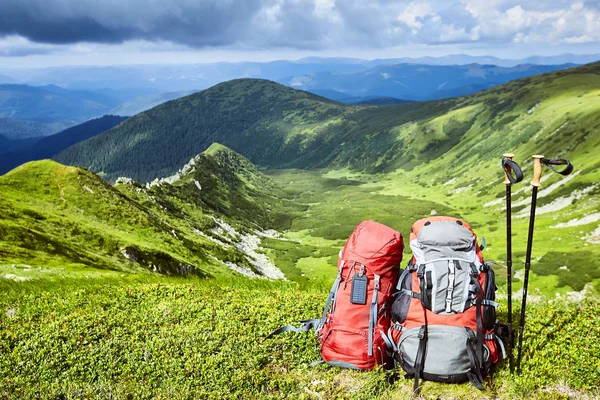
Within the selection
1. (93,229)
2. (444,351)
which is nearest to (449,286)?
(444,351)

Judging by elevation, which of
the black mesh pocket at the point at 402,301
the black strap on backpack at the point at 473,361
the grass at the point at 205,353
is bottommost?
the grass at the point at 205,353

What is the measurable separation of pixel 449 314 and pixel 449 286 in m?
0.63

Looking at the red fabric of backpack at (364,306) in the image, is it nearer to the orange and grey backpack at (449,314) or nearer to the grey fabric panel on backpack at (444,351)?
the orange and grey backpack at (449,314)

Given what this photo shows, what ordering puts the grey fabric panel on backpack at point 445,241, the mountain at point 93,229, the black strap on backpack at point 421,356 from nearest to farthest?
the black strap on backpack at point 421,356 < the grey fabric panel on backpack at point 445,241 < the mountain at point 93,229

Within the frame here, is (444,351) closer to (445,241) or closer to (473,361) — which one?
(473,361)

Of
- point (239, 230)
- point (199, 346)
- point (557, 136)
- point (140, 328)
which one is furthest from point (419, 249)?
point (557, 136)

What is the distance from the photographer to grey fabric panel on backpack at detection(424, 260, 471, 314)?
816 centimetres

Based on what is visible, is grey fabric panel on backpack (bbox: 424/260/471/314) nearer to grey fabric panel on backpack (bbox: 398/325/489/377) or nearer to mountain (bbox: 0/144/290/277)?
grey fabric panel on backpack (bbox: 398/325/489/377)

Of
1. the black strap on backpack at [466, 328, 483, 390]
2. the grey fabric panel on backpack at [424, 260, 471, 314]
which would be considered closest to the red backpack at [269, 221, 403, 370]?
the grey fabric panel on backpack at [424, 260, 471, 314]

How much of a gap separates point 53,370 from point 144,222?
69.6 metres

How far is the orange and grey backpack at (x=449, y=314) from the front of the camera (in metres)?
8.02

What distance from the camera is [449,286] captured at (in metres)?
8.16

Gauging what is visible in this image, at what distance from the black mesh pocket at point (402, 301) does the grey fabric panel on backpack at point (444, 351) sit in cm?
49

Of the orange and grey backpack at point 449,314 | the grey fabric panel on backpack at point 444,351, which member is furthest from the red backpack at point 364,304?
the grey fabric panel on backpack at point 444,351
